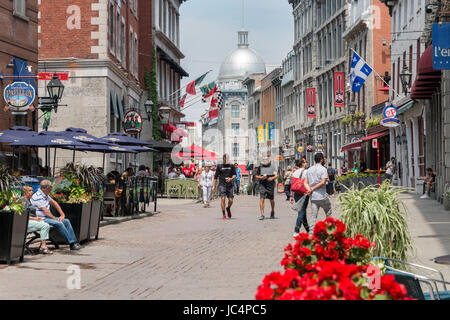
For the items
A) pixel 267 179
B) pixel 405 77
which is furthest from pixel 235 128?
pixel 267 179

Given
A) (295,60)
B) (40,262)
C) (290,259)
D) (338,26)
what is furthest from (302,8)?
(290,259)

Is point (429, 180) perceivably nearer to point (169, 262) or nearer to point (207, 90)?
point (169, 262)

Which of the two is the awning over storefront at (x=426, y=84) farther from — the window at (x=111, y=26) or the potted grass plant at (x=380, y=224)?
the potted grass plant at (x=380, y=224)

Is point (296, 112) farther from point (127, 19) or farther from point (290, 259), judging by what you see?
point (290, 259)

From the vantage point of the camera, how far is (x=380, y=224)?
922 cm

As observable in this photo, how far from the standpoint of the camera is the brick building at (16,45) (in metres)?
22.5

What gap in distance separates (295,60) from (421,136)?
4839 cm

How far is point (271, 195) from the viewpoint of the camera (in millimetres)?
21328

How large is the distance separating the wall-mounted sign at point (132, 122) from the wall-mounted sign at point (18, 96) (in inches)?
509

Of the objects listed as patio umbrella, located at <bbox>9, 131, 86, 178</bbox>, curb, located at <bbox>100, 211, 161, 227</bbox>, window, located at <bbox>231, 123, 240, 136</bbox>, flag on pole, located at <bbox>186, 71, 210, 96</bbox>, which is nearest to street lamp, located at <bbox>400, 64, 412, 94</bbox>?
curb, located at <bbox>100, 211, 161, 227</bbox>

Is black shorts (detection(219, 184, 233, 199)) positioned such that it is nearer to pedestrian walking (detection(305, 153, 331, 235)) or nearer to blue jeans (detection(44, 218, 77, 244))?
pedestrian walking (detection(305, 153, 331, 235))

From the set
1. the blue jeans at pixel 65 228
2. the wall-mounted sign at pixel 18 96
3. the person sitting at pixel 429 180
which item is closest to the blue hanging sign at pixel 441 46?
the blue jeans at pixel 65 228

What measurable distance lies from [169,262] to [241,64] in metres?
159

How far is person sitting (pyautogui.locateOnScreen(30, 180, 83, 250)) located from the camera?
43.8 feet
